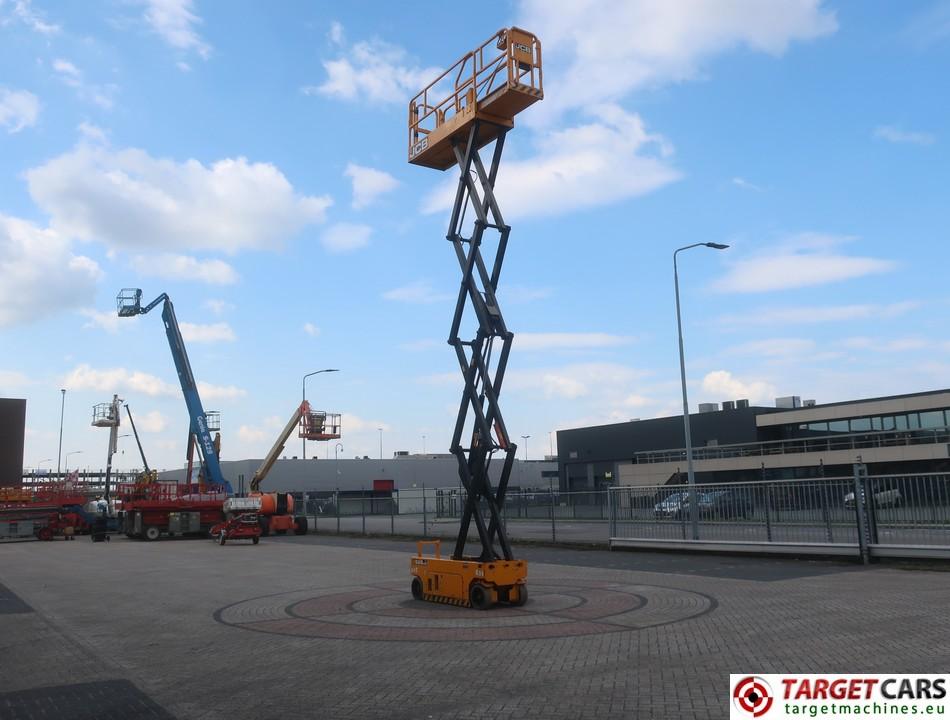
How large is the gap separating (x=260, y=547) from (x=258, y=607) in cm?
1754

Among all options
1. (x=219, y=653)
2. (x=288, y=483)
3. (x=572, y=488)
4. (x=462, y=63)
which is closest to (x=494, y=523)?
(x=219, y=653)

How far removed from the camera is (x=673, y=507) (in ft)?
72.7

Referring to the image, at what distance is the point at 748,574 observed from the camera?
16.9 meters

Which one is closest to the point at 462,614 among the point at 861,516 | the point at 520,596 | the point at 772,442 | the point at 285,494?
the point at 520,596

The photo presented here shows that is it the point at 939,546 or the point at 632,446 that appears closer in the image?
the point at 939,546

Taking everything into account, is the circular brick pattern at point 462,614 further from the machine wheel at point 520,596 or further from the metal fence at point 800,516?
the metal fence at point 800,516

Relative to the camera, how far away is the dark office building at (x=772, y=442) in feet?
164

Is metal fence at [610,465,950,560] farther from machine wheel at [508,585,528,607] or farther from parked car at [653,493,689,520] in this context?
machine wheel at [508,585,528,607]

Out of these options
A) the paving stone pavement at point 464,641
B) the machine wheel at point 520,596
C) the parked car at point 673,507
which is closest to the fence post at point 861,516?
the paving stone pavement at point 464,641

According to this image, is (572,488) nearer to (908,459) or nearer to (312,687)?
(908,459)

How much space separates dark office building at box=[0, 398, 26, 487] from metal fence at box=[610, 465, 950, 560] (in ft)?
255

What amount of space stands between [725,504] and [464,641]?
12585 mm

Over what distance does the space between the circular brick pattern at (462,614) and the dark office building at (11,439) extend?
262 ft

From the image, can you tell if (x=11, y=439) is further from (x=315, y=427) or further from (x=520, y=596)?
(x=520, y=596)
